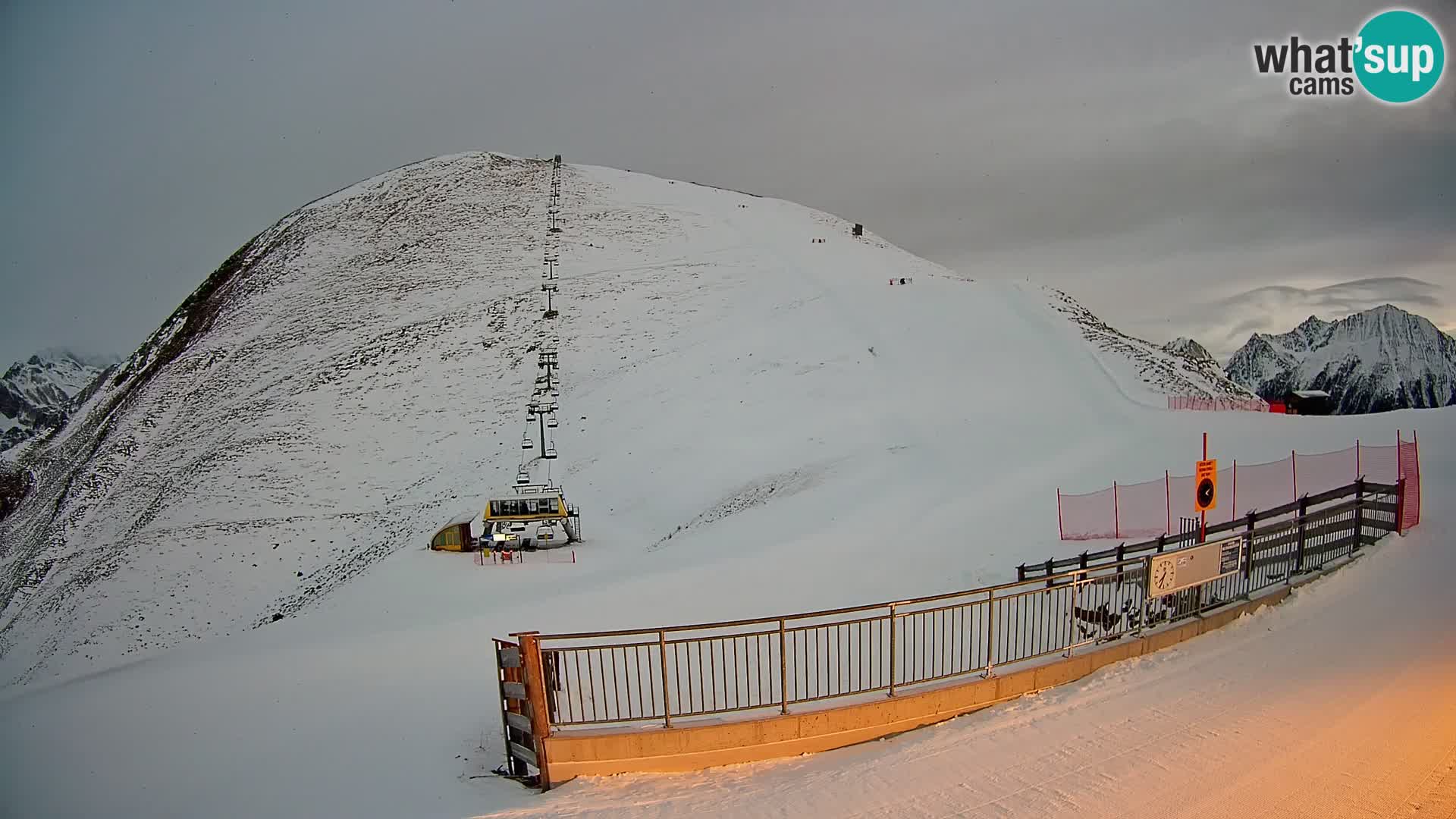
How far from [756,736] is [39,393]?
163900 millimetres

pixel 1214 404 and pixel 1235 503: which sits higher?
pixel 1214 404

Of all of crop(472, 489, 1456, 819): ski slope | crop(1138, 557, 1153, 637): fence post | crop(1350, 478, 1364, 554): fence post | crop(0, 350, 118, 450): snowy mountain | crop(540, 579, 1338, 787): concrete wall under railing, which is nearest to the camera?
crop(472, 489, 1456, 819): ski slope

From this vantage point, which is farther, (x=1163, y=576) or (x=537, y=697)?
(x=1163, y=576)

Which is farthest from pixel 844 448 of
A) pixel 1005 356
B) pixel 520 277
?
pixel 520 277

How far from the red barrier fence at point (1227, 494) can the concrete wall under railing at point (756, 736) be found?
11.1 metres

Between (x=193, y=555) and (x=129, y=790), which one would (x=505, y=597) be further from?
(x=193, y=555)

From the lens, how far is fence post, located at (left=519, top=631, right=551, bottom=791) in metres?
7.80

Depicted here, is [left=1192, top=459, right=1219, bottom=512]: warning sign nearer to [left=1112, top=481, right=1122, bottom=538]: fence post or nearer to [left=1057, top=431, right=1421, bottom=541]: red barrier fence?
[left=1057, top=431, right=1421, bottom=541]: red barrier fence

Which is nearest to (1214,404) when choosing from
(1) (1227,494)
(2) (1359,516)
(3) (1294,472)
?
(1) (1227,494)

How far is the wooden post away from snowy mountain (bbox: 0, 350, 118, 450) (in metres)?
22.5

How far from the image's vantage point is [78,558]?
3209 centimetres

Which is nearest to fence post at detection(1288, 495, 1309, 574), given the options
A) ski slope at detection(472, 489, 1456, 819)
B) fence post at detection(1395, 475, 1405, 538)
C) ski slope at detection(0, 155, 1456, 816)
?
ski slope at detection(472, 489, 1456, 819)

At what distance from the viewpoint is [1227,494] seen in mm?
18938

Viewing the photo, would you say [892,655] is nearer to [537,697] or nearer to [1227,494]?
[537,697]
